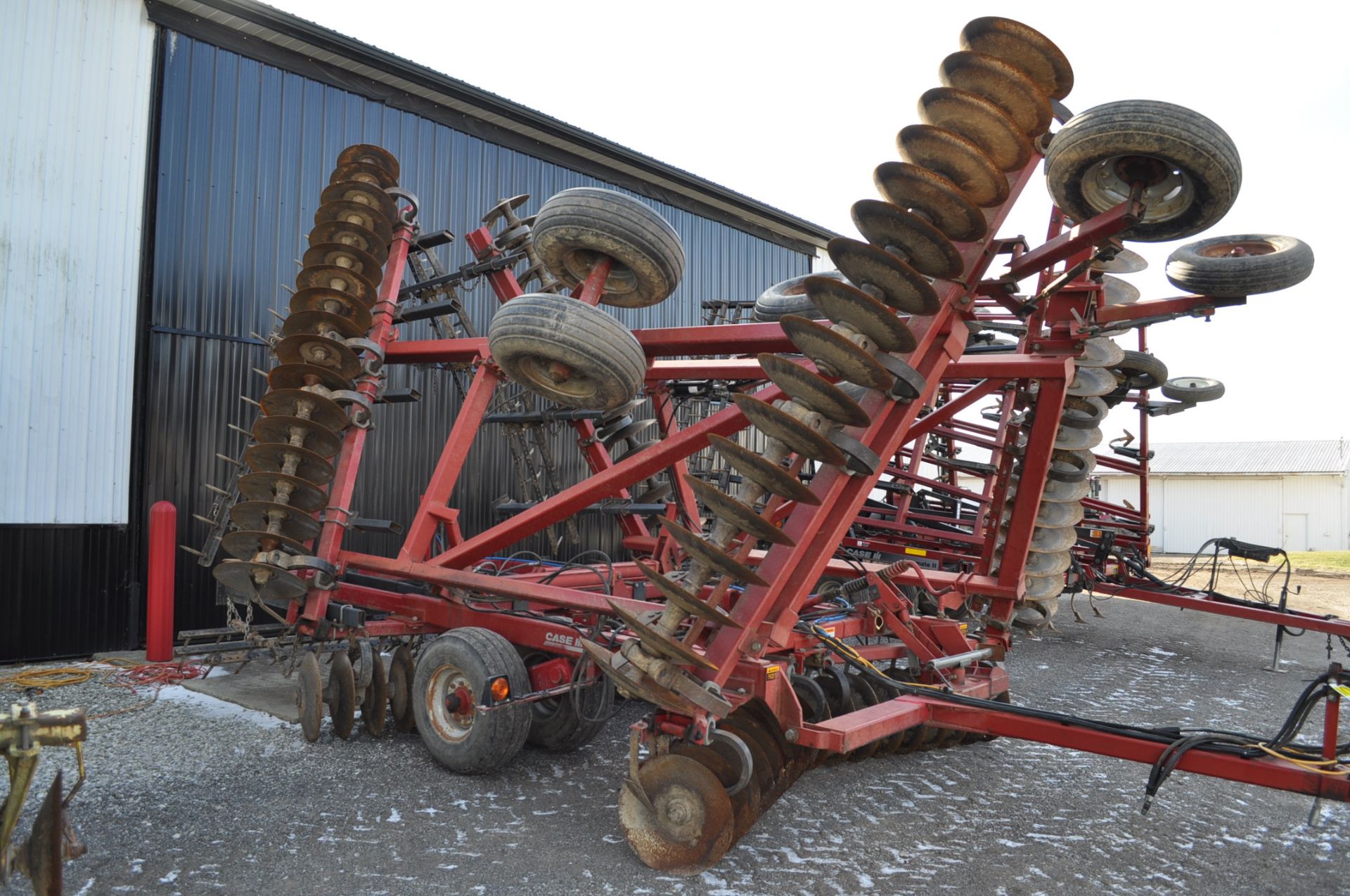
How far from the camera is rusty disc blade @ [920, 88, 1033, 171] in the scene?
3557 mm

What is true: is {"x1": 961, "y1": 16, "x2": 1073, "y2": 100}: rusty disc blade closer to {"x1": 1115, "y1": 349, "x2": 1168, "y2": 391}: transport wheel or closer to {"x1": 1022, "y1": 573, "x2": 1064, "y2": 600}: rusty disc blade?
{"x1": 1022, "y1": 573, "x2": 1064, "y2": 600}: rusty disc blade

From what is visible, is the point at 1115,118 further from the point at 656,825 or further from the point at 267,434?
the point at 267,434

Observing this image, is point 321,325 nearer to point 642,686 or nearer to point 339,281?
point 339,281

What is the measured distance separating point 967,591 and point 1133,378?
4482 mm

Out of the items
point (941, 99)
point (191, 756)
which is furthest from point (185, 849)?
point (941, 99)

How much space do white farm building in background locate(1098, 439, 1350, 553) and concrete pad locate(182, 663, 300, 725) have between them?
3278 cm

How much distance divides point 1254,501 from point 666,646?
39.8m

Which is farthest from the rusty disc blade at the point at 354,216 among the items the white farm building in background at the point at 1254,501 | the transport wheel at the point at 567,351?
the white farm building in background at the point at 1254,501

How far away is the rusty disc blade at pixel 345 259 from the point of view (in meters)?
5.77

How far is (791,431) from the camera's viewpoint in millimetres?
3363

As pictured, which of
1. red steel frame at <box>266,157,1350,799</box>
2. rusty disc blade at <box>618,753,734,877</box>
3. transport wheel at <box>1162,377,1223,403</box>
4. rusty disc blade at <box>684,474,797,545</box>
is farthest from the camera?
transport wheel at <box>1162,377,1223,403</box>

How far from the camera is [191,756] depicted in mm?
4754

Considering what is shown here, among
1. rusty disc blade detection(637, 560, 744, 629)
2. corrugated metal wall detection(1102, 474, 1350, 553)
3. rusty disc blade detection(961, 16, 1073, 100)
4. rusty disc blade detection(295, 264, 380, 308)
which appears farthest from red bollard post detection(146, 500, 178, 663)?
corrugated metal wall detection(1102, 474, 1350, 553)

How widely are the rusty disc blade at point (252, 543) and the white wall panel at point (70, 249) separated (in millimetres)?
3411
